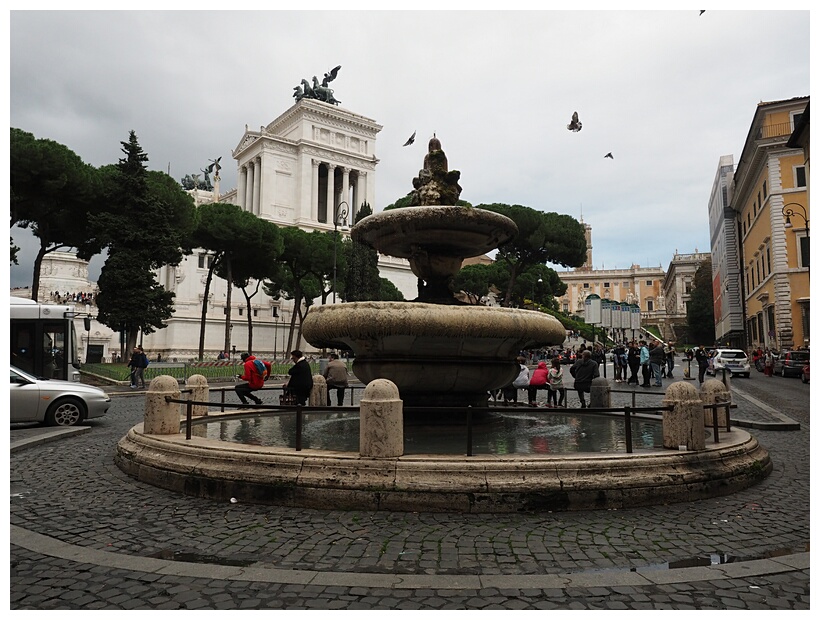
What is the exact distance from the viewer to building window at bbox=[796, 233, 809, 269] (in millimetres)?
35500

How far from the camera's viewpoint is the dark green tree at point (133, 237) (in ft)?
96.7

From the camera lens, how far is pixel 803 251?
35875mm

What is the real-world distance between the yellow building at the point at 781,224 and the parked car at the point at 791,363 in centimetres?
574

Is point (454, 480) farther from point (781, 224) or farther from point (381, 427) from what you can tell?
point (781, 224)

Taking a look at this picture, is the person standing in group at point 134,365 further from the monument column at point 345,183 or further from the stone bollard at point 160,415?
the monument column at point 345,183

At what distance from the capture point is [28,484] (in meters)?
6.76

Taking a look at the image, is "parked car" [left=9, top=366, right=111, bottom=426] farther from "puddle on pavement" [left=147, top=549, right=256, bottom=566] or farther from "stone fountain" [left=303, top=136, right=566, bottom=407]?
"puddle on pavement" [left=147, top=549, right=256, bottom=566]

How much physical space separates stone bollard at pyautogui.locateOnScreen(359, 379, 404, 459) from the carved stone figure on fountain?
166 inches

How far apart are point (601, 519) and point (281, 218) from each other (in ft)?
249

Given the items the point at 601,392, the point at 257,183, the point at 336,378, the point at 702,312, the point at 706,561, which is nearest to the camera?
the point at 706,561

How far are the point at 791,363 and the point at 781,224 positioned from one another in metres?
12.5

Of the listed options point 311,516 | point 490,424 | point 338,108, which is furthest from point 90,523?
point 338,108

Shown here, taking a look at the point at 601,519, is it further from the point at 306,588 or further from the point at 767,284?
the point at 767,284

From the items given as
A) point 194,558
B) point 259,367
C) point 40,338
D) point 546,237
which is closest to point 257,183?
point 546,237
